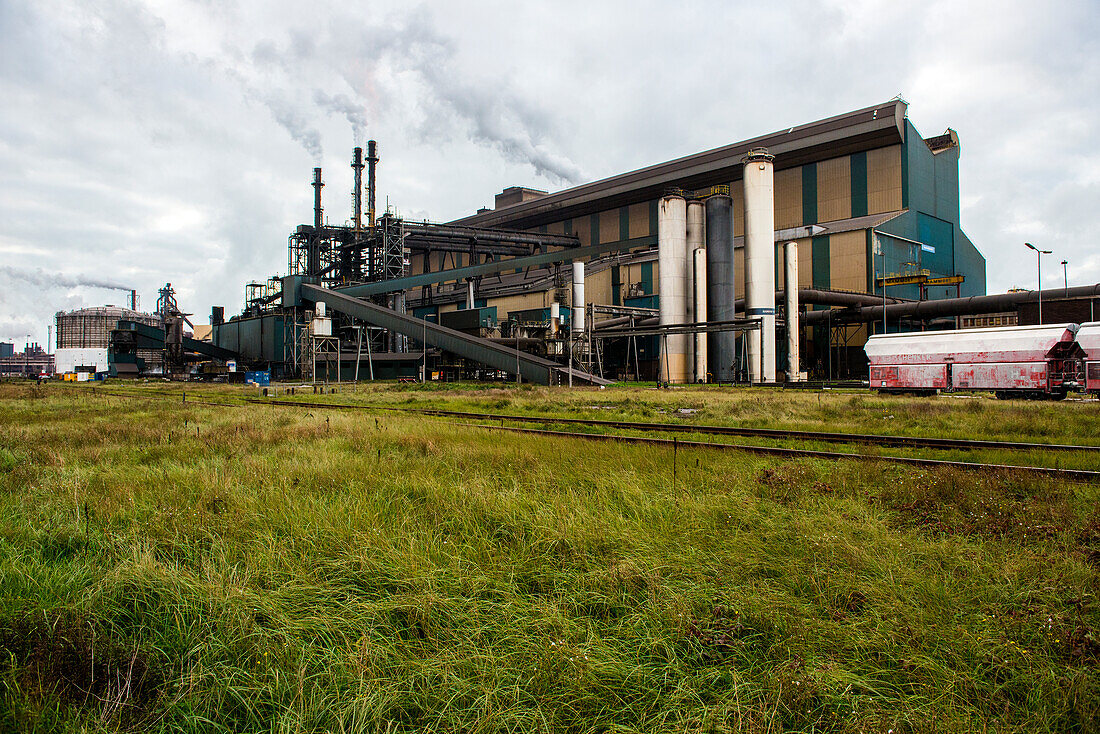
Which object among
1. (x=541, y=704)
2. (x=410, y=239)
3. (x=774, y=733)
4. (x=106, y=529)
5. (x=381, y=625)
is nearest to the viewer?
(x=774, y=733)

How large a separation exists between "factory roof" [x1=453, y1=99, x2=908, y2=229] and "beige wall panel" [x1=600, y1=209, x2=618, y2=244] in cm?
85

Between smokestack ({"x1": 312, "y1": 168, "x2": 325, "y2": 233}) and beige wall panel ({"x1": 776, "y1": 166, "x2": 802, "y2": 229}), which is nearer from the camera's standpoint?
beige wall panel ({"x1": 776, "y1": 166, "x2": 802, "y2": 229})

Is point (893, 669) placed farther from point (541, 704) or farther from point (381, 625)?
point (381, 625)

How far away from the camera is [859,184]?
4931cm

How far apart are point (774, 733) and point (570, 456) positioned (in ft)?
19.8

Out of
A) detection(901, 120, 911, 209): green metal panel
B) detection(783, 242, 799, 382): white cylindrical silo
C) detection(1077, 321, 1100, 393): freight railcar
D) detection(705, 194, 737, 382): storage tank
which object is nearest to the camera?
detection(1077, 321, 1100, 393): freight railcar

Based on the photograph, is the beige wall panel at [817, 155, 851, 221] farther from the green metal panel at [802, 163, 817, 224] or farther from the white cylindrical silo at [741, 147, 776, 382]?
the white cylindrical silo at [741, 147, 776, 382]

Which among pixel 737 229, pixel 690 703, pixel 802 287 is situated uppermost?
pixel 737 229

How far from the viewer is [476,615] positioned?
3.50 m

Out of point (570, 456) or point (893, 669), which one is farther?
point (570, 456)

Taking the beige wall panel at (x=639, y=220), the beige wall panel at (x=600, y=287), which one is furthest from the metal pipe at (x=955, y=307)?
the beige wall panel at (x=639, y=220)

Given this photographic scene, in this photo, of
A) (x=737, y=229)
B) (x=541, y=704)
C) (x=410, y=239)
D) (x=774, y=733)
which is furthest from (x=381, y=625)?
(x=410, y=239)

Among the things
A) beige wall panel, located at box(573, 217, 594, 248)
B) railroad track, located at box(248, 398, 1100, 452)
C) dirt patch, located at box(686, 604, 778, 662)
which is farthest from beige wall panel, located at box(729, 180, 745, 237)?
dirt patch, located at box(686, 604, 778, 662)

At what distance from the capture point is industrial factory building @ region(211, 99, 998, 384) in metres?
42.0
